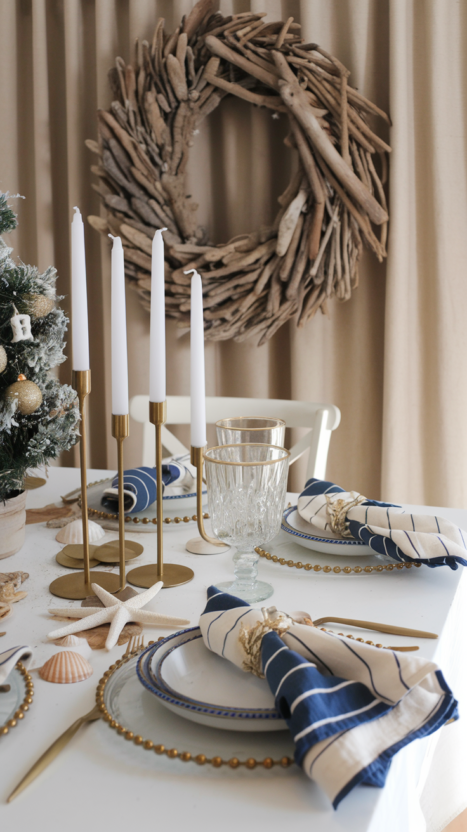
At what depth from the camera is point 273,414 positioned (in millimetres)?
1486

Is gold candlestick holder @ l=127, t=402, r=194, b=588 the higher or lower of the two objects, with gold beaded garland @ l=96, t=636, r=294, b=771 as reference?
higher

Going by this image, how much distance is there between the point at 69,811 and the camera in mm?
373

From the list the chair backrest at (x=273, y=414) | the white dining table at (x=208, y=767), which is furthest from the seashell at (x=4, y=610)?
the chair backrest at (x=273, y=414)

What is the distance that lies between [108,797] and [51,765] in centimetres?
5

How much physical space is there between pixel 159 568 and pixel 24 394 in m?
0.25

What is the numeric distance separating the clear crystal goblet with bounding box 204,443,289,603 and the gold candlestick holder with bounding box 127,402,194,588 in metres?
0.06

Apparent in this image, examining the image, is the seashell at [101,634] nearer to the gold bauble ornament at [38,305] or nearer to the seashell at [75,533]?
the seashell at [75,533]

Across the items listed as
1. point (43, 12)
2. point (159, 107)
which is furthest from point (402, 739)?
point (43, 12)

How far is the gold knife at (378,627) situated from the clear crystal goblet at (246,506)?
84mm

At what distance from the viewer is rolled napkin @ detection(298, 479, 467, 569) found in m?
0.70

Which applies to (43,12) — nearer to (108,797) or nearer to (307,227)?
(307,227)

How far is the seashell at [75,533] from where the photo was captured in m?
0.86

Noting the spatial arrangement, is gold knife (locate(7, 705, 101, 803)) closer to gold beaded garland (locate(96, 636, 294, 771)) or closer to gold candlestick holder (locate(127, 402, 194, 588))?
gold beaded garland (locate(96, 636, 294, 771))

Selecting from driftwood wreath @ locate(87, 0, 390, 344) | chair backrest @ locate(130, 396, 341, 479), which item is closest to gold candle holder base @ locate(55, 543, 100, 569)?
chair backrest @ locate(130, 396, 341, 479)
